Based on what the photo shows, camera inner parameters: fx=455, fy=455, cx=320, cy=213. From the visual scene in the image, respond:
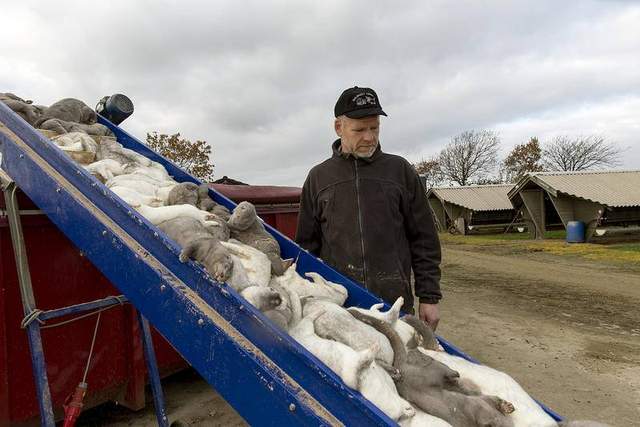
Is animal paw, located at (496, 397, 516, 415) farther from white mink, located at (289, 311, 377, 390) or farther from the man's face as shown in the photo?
the man's face

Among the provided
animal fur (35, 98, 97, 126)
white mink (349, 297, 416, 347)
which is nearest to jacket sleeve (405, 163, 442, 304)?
white mink (349, 297, 416, 347)

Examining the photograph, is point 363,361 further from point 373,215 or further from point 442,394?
point 373,215

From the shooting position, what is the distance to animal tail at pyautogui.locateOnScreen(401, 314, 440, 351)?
1.98 metres

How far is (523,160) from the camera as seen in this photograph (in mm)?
47844

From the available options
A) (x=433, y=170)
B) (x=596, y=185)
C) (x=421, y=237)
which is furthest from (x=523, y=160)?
(x=421, y=237)

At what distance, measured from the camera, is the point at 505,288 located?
9.25 meters

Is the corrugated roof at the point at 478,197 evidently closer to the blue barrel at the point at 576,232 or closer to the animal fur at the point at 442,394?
the blue barrel at the point at 576,232

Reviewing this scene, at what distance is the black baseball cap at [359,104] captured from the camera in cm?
262

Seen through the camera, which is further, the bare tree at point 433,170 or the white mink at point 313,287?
the bare tree at point 433,170

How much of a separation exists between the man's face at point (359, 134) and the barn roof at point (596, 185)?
56.6 feet

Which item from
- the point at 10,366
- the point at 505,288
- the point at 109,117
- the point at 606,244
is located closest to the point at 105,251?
the point at 10,366

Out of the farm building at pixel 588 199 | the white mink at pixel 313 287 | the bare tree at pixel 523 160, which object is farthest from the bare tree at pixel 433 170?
the white mink at pixel 313 287

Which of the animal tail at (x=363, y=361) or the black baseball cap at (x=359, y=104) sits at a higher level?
the black baseball cap at (x=359, y=104)

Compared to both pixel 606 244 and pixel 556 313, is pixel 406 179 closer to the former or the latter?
pixel 556 313
